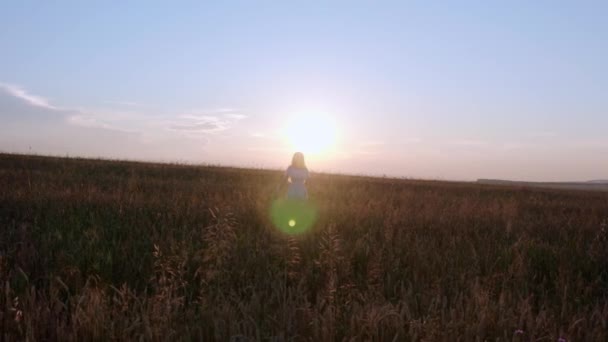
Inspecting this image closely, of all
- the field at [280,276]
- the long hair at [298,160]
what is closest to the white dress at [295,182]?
the long hair at [298,160]

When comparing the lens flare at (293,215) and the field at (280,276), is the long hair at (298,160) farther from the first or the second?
the field at (280,276)

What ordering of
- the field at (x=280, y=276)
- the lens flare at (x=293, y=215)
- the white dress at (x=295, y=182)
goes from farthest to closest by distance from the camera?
the white dress at (x=295, y=182)
the lens flare at (x=293, y=215)
the field at (x=280, y=276)

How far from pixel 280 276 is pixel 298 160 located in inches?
230

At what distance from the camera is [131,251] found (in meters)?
4.93

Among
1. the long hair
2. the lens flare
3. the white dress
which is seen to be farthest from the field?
the long hair

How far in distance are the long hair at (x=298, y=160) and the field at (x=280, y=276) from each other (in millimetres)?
1275

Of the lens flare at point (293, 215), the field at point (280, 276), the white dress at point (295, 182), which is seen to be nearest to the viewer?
the field at point (280, 276)

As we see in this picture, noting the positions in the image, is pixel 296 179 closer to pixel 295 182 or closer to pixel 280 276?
pixel 295 182

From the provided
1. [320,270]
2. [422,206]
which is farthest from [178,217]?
[422,206]

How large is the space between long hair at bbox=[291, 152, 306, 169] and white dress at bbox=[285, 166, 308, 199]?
0.36ft

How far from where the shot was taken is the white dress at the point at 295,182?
31.7ft

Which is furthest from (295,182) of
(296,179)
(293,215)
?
(293,215)

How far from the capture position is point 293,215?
27.5 ft

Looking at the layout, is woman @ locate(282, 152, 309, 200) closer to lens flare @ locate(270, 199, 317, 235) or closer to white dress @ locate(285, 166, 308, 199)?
white dress @ locate(285, 166, 308, 199)
